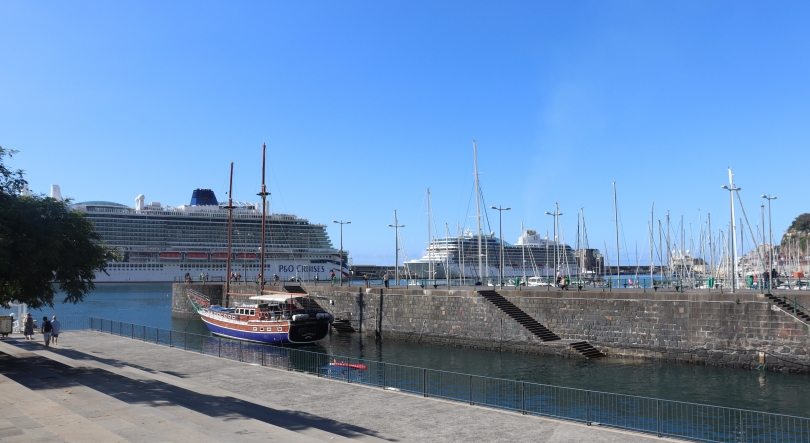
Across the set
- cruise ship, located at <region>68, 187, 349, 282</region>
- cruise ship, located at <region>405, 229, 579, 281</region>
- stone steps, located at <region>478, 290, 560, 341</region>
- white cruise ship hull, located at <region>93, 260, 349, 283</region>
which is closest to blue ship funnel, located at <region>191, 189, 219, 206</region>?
cruise ship, located at <region>68, 187, 349, 282</region>

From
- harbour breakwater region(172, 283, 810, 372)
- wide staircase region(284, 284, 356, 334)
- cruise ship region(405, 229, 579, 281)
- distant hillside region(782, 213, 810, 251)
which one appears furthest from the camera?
distant hillside region(782, 213, 810, 251)

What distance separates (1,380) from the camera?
16.1 m

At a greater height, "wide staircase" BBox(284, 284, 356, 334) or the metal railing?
"wide staircase" BBox(284, 284, 356, 334)

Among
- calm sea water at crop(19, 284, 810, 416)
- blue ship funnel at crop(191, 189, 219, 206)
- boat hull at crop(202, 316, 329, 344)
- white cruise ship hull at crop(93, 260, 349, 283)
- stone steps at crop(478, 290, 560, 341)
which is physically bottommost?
calm sea water at crop(19, 284, 810, 416)

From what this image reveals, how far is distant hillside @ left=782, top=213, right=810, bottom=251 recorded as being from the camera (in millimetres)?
129750

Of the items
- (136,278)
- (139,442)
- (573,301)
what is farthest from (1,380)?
(136,278)

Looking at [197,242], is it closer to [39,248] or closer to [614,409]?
[39,248]

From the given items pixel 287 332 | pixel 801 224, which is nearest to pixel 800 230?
pixel 801 224

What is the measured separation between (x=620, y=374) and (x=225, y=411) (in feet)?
57.6

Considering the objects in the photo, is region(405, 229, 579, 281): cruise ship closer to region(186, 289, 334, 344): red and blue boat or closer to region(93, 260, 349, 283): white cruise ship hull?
region(93, 260, 349, 283): white cruise ship hull

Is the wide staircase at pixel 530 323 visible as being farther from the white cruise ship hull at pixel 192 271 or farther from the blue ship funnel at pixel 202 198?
the blue ship funnel at pixel 202 198

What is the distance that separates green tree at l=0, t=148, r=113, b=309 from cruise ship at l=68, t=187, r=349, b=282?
81.5 meters

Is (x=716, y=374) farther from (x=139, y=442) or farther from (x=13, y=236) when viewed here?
(x=13, y=236)

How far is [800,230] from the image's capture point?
139 m
